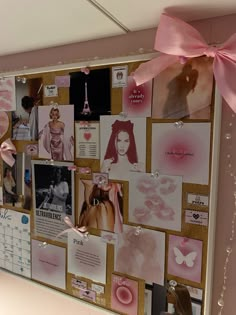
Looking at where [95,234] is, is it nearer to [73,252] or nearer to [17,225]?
[73,252]

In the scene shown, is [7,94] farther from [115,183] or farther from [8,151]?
[115,183]

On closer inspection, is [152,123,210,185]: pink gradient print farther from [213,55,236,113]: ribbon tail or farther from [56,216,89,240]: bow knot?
[56,216,89,240]: bow knot

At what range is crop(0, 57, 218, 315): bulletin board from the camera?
23.9 inches

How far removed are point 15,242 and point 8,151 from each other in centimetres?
27

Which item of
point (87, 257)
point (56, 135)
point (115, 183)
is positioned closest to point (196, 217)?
point (115, 183)

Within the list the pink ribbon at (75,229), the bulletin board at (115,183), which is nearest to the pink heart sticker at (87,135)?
the bulletin board at (115,183)

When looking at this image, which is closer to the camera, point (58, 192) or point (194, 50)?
point (194, 50)

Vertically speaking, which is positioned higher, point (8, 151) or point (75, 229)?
point (8, 151)

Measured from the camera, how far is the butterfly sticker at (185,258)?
614mm

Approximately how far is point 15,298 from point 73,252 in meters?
0.32

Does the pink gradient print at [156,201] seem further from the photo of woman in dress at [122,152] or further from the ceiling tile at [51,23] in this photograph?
the ceiling tile at [51,23]

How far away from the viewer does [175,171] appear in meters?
0.63

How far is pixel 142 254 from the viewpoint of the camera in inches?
26.7

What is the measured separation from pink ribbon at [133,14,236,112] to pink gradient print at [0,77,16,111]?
478 millimetres
